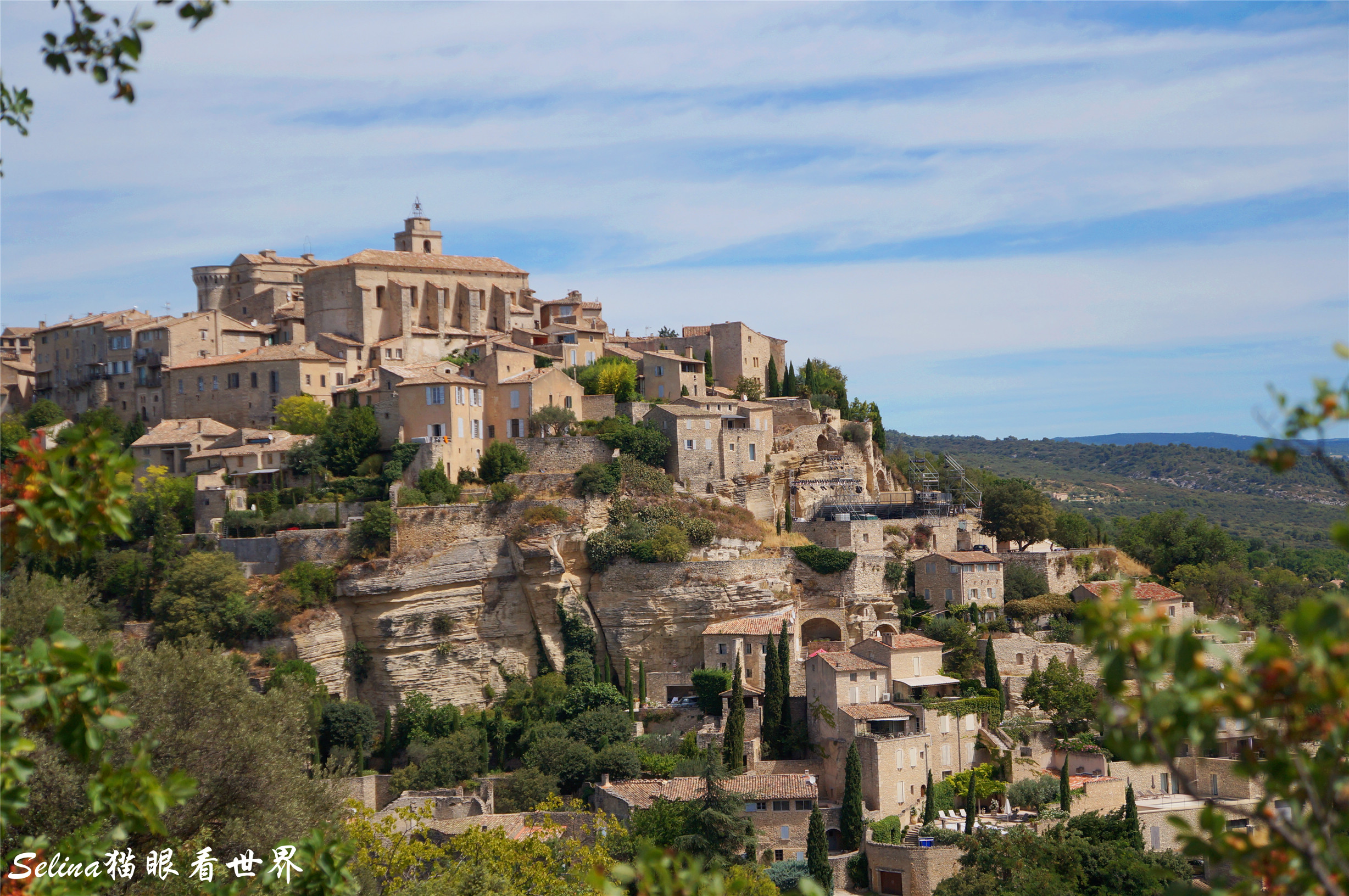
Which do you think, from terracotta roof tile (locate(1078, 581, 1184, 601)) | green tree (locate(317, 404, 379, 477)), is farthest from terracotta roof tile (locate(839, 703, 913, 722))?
green tree (locate(317, 404, 379, 477))

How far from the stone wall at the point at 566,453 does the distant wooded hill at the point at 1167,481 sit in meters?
60.5

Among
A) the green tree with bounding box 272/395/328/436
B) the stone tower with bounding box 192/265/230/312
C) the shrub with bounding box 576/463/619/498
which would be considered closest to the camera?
the shrub with bounding box 576/463/619/498

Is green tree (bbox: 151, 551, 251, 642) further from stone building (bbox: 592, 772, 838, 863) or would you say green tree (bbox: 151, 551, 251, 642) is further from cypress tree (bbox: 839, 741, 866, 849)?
cypress tree (bbox: 839, 741, 866, 849)

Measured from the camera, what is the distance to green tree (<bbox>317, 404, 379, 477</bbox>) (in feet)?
174

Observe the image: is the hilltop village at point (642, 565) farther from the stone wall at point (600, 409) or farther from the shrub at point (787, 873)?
the shrub at point (787, 873)

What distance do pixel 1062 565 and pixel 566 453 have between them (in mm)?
20703

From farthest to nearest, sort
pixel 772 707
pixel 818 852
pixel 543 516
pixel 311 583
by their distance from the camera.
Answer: pixel 543 516 < pixel 311 583 < pixel 772 707 < pixel 818 852

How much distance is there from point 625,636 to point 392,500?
33.9ft

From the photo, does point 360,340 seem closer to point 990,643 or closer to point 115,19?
point 990,643

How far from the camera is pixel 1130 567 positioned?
58750 millimetres

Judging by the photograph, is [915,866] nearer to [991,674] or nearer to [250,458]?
[991,674]

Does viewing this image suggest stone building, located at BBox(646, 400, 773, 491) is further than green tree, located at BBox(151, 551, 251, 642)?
Yes

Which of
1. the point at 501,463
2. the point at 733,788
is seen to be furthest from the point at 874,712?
the point at 501,463

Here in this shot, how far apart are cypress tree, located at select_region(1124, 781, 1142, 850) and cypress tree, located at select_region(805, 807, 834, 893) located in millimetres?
8506
